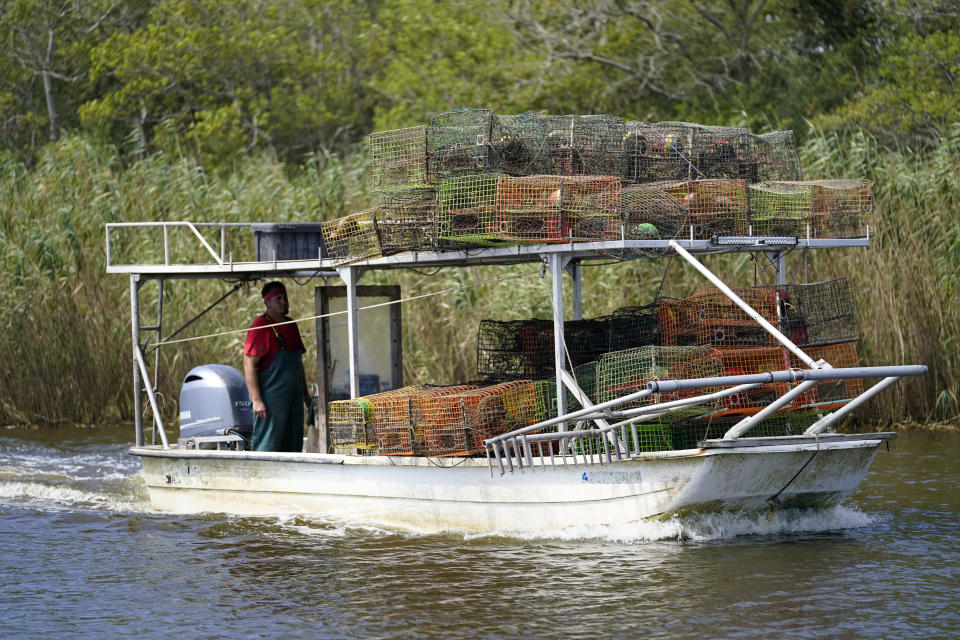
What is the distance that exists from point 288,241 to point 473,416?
309 centimetres

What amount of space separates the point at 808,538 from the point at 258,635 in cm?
455

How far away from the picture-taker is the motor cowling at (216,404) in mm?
12727

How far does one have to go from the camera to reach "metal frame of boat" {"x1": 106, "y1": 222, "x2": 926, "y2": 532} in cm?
981

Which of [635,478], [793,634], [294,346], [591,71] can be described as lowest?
[793,634]

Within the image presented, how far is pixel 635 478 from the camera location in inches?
398

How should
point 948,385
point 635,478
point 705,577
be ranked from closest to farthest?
point 705,577 < point 635,478 < point 948,385

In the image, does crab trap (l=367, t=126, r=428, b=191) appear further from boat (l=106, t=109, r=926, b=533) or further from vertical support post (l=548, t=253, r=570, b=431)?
vertical support post (l=548, t=253, r=570, b=431)

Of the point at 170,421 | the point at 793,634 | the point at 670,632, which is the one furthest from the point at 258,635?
the point at 170,421

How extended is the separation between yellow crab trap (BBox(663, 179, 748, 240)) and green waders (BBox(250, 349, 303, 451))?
3.91 meters

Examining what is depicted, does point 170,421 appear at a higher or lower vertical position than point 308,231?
lower

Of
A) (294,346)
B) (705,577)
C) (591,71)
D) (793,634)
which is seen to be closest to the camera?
(793,634)

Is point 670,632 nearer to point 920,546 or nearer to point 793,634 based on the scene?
point 793,634

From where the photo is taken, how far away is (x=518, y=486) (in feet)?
34.9

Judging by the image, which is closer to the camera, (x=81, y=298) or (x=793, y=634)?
(x=793, y=634)
